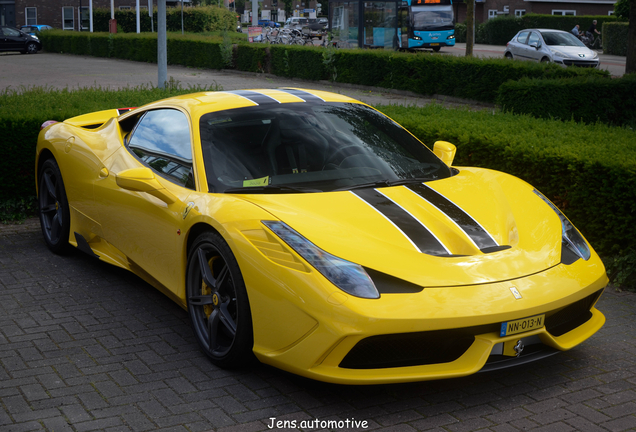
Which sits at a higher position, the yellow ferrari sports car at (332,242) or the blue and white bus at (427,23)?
the blue and white bus at (427,23)

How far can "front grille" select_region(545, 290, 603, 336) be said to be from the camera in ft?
11.5

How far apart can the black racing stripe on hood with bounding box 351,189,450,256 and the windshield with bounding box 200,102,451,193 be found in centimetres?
22

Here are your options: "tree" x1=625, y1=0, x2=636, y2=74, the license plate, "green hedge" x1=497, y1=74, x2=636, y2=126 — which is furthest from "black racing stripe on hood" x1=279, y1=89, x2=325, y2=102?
"tree" x1=625, y1=0, x2=636, y2=74

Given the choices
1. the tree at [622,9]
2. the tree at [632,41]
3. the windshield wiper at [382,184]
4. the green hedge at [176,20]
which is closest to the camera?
the windshield wiper at [382,184]

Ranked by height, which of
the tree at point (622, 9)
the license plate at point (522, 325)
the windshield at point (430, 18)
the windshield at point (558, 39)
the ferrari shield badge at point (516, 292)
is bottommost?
the license plate at point (522, 325)

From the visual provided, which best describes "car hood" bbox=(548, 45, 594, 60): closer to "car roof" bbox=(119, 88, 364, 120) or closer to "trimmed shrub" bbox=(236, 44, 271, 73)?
"trimmed shrub" bbox=(236, 44, 271, 73)

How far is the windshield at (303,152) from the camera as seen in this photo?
4.13 m

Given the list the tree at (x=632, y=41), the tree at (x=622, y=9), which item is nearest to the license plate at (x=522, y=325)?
the tree at (x=632, y=41)

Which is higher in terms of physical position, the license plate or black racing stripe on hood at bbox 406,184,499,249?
black racing stripe on hood at bbox 406,184,499,249

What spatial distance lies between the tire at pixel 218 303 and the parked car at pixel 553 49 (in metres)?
22.0

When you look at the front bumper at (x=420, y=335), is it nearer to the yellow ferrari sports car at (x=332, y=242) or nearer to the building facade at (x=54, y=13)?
the yellow ferrari sports car at (x=332, y=242)

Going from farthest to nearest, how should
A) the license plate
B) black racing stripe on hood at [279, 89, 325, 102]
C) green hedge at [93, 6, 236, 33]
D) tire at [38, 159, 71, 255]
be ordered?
green hedge at [93, 6, 236, 33], tire at [38, 159, 71, 255], black racing stripe on hood at [279, 89, 325, 102], the license plate

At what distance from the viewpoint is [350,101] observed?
16.7 feet

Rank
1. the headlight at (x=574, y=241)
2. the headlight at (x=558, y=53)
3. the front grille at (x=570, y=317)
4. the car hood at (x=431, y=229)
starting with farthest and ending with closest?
the headlight at (x=558, y=53), the headlight at (x=574, y=241), the front grille at (x=570, y=317), the car hood at (x=431, y=229)
